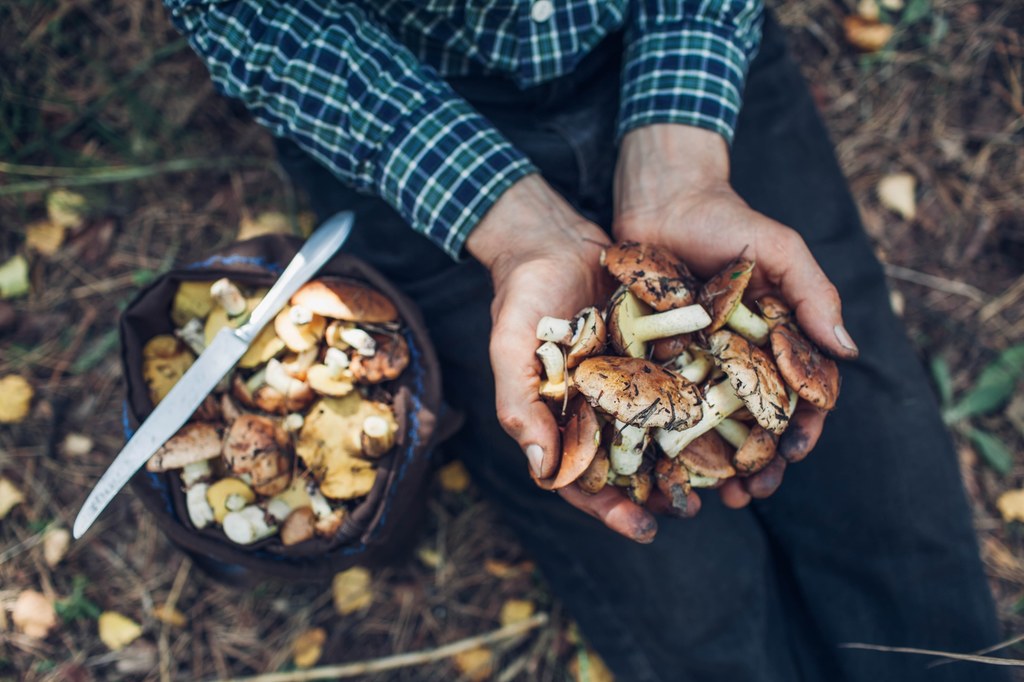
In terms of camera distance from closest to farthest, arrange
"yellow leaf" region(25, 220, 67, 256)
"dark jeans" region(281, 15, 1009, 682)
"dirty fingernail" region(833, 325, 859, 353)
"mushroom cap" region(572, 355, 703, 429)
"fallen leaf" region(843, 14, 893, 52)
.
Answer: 1. "mushroom cap" region(572, 355, 703, 429)
2. "dirty fingernail" region(833, 325, 859, 353)
3. "dark jeans" region(281, 15, 1009, 682)
4. "yellow leaf" region(25, 220, 67, 256)
5. "fallen leaf" region(843, 14, 893, 52)

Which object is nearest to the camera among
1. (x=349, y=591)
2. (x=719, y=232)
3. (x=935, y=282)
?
(x=719, y=232)

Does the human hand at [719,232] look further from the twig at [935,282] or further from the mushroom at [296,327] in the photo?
the twig at [935,282]

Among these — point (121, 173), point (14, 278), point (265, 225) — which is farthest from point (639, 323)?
point (14, 278)

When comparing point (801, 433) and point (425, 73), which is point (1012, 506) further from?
point (425, 73)

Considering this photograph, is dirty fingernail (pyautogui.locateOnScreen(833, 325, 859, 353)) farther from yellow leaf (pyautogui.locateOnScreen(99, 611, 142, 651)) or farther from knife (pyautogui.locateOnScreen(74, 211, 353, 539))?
yellow leaf (pyautogui.locateOnScreen(99, 611, 142, 651))

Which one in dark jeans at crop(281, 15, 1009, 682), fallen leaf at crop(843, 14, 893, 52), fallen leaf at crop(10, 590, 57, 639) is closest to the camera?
dark jeans at crop(281, 15, 1009, 682)

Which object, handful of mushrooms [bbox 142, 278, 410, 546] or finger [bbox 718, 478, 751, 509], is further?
finger [bbox 718, 478, 751, 509]

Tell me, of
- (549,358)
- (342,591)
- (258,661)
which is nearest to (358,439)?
(549,358)

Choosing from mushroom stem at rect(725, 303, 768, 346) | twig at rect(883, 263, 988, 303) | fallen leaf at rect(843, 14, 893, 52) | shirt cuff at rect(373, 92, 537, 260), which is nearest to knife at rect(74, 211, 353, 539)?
shirt cuff at rect(373, 92, 537, 260)
